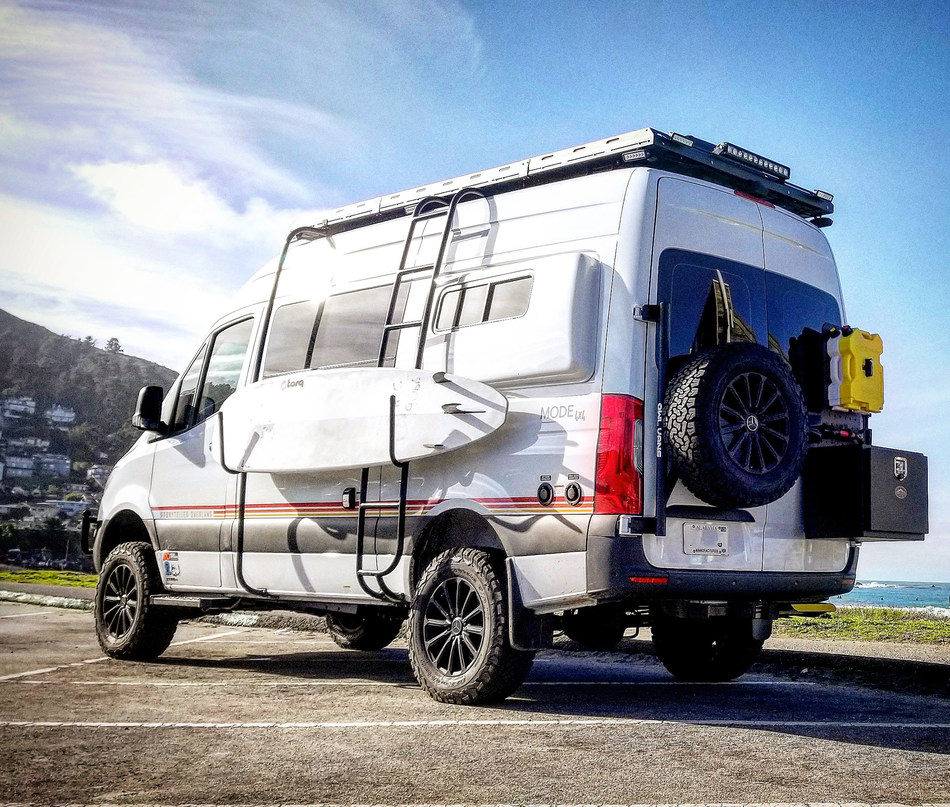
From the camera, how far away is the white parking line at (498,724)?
5.58 meters

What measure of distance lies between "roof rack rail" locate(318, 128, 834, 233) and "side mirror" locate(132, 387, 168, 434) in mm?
3001

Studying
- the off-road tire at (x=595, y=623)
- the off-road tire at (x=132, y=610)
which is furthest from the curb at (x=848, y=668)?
the off-road tire at (x=132, y=610)

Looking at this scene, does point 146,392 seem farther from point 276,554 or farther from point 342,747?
point 342,747

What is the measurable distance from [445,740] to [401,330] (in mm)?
2928

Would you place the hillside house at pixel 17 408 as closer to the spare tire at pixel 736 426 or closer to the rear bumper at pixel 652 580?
the rear bumper at pixel 652 580

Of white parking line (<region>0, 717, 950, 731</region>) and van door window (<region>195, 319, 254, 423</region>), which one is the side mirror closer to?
van door window (<region>195, 319, 254, 423</region>)

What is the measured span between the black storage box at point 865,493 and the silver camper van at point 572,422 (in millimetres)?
14

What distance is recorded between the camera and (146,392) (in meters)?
9.49

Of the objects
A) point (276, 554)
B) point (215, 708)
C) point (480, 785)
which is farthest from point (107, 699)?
point (480, 785)

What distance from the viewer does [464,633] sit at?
647cm

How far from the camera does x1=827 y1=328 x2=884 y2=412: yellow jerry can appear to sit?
6805 mm

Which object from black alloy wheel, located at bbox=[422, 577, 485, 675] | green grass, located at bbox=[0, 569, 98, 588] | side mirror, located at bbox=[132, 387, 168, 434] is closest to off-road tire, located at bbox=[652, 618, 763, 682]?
black alloy wheel, located at bbox=[422, 577, 485, 675]

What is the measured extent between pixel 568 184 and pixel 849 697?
382cm

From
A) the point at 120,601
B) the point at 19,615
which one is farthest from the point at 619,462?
the point at 19,615
